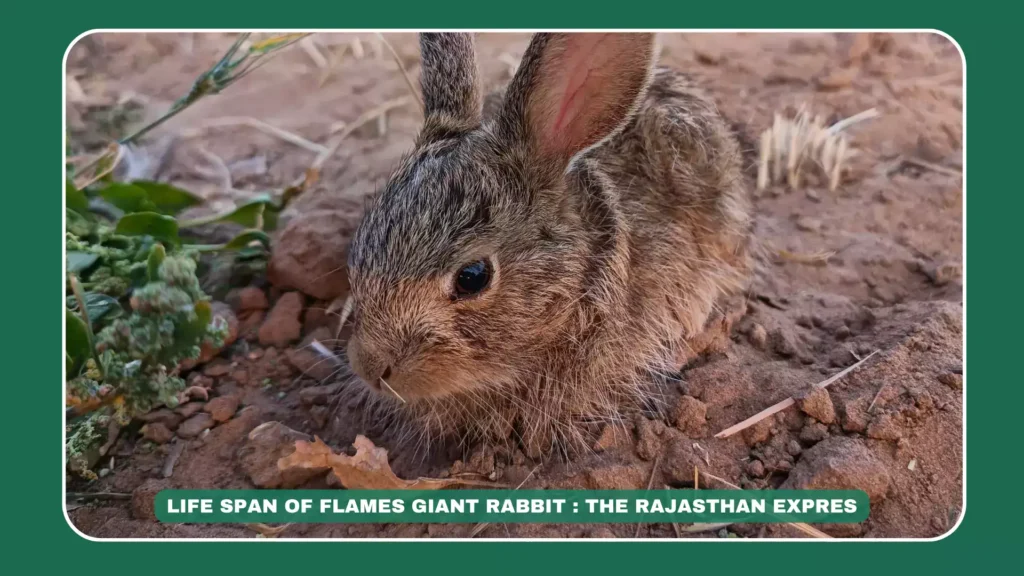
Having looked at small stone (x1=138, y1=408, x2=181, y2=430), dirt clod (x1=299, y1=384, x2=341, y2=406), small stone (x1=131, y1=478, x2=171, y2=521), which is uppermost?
dirt clod (x1=299, y1=384, x2=341, y2=406)

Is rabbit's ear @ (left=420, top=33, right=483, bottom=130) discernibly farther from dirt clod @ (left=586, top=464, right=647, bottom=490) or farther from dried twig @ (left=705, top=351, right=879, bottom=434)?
dried twig @ (left=705, top=351, right=879, bottom=434)

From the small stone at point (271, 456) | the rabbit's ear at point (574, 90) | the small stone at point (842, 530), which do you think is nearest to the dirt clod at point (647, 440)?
the small stone at point (842, 530)

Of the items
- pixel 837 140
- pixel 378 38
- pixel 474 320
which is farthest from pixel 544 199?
pixel 837 140

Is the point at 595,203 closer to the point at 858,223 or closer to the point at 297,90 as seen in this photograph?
the point at 858,223

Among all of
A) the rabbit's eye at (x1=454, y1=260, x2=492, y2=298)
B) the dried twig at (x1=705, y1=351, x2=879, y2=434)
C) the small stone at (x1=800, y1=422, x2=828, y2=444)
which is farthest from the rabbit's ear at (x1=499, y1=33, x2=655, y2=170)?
the small stone at (x1=800, y1=422, x2=828, y2=444)

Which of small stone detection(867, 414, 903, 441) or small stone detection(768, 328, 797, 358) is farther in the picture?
small stone detection(768, 328, 797, 358)

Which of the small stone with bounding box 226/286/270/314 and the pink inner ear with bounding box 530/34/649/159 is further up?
the pink inner ear with bounding box 530/34/649/159

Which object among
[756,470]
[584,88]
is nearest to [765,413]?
[756,470]

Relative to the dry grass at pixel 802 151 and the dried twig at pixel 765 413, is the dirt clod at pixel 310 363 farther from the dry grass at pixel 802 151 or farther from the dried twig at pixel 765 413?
the dry grass at pixel 802 151
